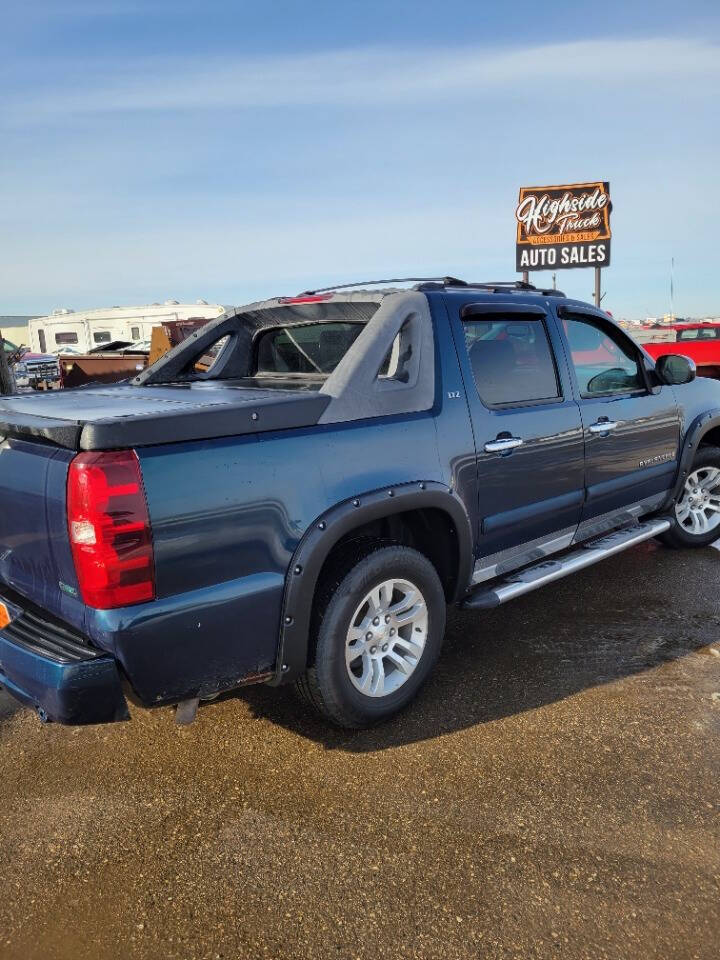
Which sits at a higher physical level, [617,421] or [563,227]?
[563,227]

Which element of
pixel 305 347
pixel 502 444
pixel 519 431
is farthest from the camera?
pixel 305 347

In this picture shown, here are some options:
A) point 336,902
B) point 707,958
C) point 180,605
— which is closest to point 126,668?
point 180,605

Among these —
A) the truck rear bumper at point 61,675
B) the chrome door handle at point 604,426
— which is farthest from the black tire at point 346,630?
the chrome door handle at point 604,426

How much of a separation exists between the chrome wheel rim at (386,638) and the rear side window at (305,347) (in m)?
1.28

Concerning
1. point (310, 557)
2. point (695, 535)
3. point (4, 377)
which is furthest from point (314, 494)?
point (4, 377)

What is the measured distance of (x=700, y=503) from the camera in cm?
557

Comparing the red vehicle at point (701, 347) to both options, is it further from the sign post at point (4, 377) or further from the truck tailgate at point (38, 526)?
the truck tailgate at point (38, 526)

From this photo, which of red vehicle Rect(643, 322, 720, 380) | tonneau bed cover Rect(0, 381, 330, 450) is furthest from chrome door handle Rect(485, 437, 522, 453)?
red vehicle Rect(643, 322, 720, 380)

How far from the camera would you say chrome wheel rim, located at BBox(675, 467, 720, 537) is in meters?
5.44

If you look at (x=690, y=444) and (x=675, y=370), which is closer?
(x=675, y=370)

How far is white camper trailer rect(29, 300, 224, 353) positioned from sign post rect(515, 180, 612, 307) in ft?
66.5

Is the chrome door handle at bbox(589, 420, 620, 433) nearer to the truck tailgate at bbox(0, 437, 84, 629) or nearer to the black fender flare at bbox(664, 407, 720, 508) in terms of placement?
the black fender flare at bbox(664, 407, 720, 508)

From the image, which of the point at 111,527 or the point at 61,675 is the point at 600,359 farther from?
the point at 61,675

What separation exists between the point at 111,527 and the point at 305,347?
2.04 metres
